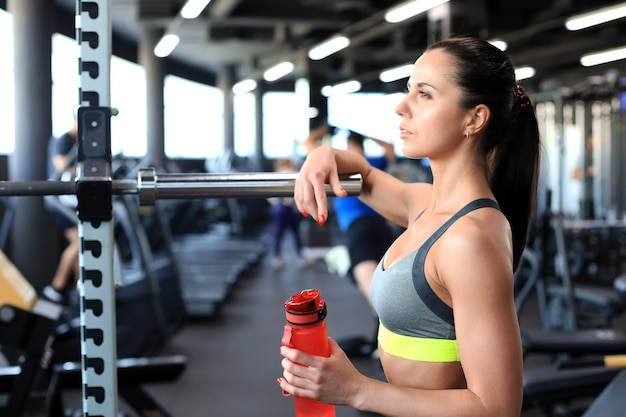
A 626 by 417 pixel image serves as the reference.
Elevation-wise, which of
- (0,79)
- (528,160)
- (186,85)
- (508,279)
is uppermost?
(186,85)

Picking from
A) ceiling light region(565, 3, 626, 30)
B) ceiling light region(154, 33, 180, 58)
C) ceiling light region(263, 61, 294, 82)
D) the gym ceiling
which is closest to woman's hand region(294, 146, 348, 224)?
the gym ceiling

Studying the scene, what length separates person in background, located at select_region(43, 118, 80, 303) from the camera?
151 inches

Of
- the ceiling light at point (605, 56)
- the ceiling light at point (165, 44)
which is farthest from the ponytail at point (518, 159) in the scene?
the ceiling light at point (605, 56)

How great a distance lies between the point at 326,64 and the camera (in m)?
12.9

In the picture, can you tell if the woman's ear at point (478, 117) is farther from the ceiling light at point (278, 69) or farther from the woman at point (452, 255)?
the ceiling light at point (278, 69)

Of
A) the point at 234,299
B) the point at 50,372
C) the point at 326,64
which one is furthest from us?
the point at 326,64

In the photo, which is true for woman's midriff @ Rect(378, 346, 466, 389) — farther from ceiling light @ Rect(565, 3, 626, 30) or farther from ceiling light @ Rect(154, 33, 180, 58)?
ceiling light @ Rect(154, 33, 180, 58)

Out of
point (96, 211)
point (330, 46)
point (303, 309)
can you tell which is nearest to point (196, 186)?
point (96, 211)

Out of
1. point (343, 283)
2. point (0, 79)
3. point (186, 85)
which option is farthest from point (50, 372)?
point (186, 85)

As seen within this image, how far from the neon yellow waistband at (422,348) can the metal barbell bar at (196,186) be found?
288 millimetres

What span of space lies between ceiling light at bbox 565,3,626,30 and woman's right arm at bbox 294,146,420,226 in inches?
260

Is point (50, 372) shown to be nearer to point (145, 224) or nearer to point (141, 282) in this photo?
point (141, 282)

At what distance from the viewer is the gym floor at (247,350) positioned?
3.27m

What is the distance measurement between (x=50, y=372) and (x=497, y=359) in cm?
228
